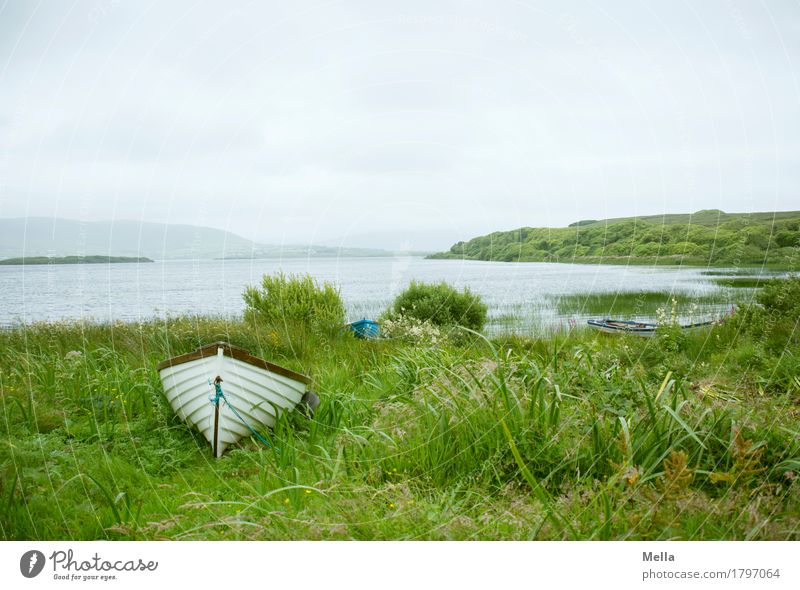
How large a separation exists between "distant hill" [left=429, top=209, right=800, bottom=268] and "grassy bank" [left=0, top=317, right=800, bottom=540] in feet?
3.49

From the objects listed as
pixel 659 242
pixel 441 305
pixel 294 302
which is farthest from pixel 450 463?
pixel 294 302

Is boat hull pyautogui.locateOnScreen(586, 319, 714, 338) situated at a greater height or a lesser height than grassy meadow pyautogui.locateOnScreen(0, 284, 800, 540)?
greater

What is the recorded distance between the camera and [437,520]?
8.91ft

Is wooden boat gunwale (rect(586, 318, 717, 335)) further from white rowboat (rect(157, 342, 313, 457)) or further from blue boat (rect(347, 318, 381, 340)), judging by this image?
white rowboat (rect(157, 342, 313, 457))

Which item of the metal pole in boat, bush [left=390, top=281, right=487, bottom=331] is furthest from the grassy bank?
bush [left=390, top=281, right=487, bottom=331]

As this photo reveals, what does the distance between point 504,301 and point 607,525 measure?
7.81 metres

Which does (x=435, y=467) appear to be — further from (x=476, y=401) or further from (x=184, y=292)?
(x=184, y=292)

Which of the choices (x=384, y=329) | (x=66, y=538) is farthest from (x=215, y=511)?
(x=384, y=329)

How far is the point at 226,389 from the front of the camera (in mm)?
4254

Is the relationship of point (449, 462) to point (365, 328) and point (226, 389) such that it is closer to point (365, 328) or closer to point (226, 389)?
point (226, 389)

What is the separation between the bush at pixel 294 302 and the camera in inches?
358

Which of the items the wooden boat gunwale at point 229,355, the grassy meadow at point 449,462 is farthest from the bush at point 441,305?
the wooden boat gunwale at point 229,355

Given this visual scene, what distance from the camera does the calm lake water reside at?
789cm

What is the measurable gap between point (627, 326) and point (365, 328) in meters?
4.12
